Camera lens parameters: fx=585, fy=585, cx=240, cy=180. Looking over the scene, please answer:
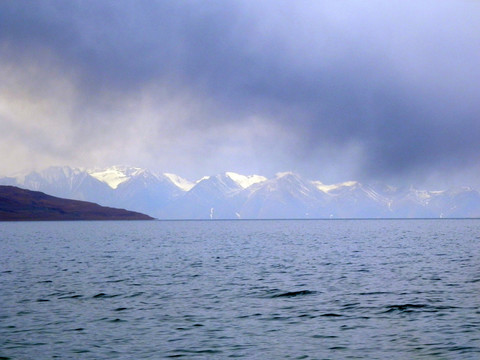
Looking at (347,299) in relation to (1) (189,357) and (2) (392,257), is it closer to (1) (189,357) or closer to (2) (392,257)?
(1) (189,357)

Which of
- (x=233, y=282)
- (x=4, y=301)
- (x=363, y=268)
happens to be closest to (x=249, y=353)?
(x=4, y=301)

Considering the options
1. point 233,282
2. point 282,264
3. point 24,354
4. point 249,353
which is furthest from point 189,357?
point 282,264

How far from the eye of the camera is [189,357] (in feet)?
82.6

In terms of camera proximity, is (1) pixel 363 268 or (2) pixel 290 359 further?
(1) pixel 363 268

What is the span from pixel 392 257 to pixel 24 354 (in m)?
62.6

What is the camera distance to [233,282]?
5141 cm

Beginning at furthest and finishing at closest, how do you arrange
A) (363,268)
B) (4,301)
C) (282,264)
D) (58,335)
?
(282,264) < (363,268) < (4,301) < (58,335)

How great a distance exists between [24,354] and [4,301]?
15.7m

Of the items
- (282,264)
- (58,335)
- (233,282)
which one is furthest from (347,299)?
(282,264)

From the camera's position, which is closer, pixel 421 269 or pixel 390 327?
pixel 390 327

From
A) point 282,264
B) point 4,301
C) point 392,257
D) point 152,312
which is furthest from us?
point 392,257

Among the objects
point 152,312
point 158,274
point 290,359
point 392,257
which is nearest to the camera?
point 290,359

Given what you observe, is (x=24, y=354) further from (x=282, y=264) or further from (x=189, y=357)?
(x=282, y=264)

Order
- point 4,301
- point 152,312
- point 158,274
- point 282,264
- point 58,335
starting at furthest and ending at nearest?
point 282,264 < point 158,274 < point 4,301 < point 152,312 < point 58,335
